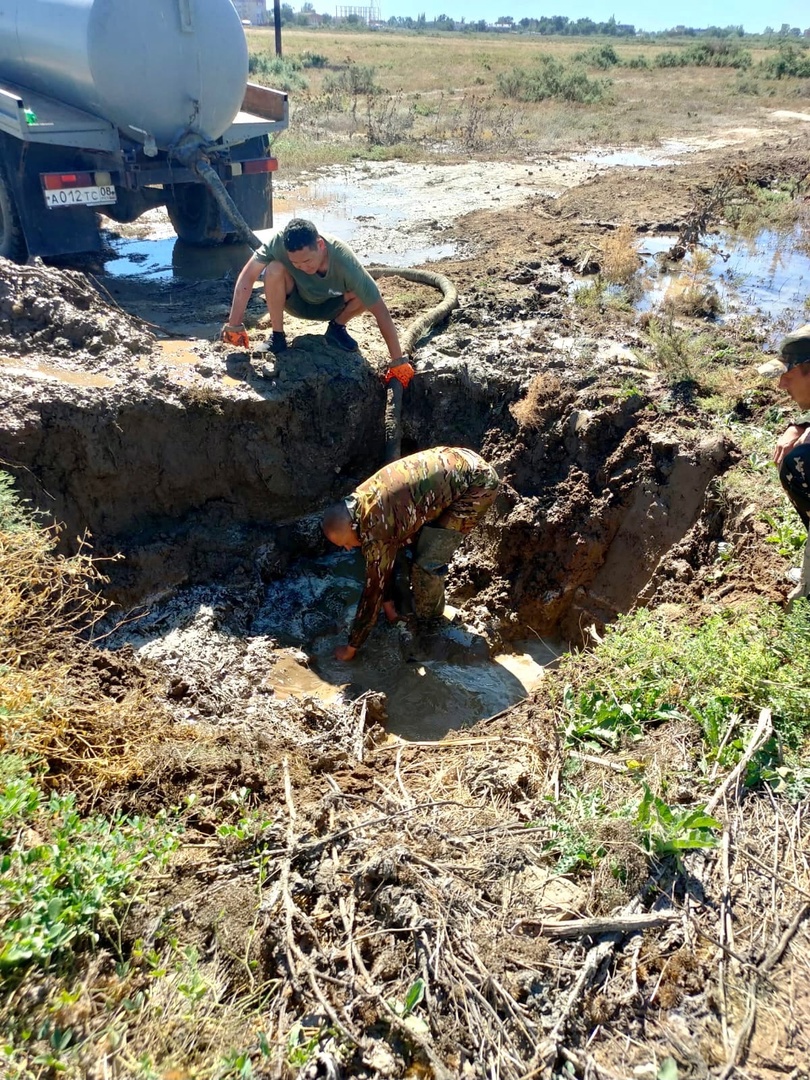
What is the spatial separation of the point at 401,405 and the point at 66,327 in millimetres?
2395

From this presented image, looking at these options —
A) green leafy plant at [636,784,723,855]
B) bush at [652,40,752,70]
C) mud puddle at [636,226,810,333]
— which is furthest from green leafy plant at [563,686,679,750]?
bush at [652,40,752,70]

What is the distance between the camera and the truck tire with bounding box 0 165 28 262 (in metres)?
6.80

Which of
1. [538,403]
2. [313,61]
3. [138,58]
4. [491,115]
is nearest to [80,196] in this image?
[138,58]

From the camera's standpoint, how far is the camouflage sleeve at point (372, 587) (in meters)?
4.25

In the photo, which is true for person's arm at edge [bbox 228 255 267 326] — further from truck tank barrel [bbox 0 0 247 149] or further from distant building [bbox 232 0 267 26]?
distant building [bbox 232 0 267 26]

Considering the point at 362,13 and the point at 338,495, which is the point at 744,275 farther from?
the point at 362,13

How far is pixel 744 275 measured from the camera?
26.4 feet

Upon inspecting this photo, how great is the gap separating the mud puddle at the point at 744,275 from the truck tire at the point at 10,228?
5.81m

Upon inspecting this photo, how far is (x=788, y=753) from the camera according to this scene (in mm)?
2607

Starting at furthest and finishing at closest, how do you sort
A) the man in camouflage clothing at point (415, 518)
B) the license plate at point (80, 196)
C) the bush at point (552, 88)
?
the bush at point (552, 88)
the license plate at point (80, 196)
the man in camouflage clothing at point (415, 518)

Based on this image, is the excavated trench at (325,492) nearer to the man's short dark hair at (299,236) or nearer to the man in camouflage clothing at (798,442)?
the man's short dark hair at (299,236)

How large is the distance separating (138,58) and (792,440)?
592cm

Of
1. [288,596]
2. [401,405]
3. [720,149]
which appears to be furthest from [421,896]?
[720,149]

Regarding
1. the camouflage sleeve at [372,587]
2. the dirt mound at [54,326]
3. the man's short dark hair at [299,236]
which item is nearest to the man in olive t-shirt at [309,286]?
the man's short dark hair at [299,236]
